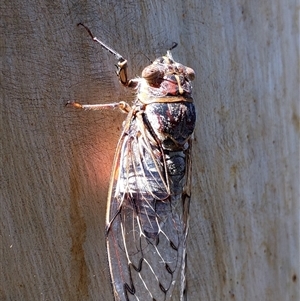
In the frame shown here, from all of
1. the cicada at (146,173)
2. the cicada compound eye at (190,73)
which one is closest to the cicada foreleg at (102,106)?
the cicada at (146,173)

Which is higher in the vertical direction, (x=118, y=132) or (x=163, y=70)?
(x=163, y=70)

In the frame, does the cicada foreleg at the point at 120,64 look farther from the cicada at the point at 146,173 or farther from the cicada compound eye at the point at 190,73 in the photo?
the cicada compound eye at the point at 190,73

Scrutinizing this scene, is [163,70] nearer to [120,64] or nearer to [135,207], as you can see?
[120,64]

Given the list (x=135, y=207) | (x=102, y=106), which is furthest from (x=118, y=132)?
(x=135, y=207)

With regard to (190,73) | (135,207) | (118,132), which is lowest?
(135,207)

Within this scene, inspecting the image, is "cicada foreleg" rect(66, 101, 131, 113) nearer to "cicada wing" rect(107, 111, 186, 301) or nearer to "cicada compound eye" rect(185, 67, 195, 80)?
"cicada wing" rect(107, 111, 186, 301)

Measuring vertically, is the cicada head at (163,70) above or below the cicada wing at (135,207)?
above

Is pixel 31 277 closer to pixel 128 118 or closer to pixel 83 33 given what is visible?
pixel 128 118

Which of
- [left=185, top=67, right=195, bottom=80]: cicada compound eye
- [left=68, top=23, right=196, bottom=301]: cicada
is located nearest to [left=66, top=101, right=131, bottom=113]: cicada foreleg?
[left=68, top=23, right=196, bottom=301]: cicada
